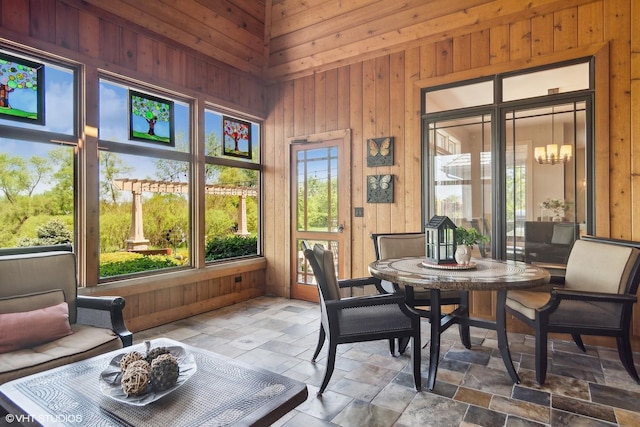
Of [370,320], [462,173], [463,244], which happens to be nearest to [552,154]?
[462,173]

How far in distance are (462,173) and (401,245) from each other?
3.66ft

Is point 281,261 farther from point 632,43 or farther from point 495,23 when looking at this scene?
point 632,43

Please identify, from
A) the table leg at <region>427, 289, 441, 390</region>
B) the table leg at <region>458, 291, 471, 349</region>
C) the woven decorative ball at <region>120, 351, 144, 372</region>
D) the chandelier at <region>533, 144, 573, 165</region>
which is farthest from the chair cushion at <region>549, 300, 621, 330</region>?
the woven decorative ball at <region>120, 351, 144, 372</region>

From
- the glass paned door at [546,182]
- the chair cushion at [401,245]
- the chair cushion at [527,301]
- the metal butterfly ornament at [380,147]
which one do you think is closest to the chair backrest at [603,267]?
the chair cushion at [527,301]

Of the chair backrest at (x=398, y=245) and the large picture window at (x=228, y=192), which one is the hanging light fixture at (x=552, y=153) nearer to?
the chair backrest at (x=398, y=245)

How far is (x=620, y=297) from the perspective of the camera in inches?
100

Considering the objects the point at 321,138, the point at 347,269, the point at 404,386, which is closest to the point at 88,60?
the point at 321,138

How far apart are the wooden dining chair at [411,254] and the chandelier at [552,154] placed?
1374 millimetres

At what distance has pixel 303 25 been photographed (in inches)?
185

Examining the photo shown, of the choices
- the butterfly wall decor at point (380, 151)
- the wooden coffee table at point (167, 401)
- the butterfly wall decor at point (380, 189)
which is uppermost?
the butterfly wall decor at point (380, 151)

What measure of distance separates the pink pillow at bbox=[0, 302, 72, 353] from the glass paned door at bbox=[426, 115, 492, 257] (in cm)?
353

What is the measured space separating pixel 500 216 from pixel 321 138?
2414mm

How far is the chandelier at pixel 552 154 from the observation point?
348 centimetres

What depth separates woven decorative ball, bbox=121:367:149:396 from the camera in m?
1.45
